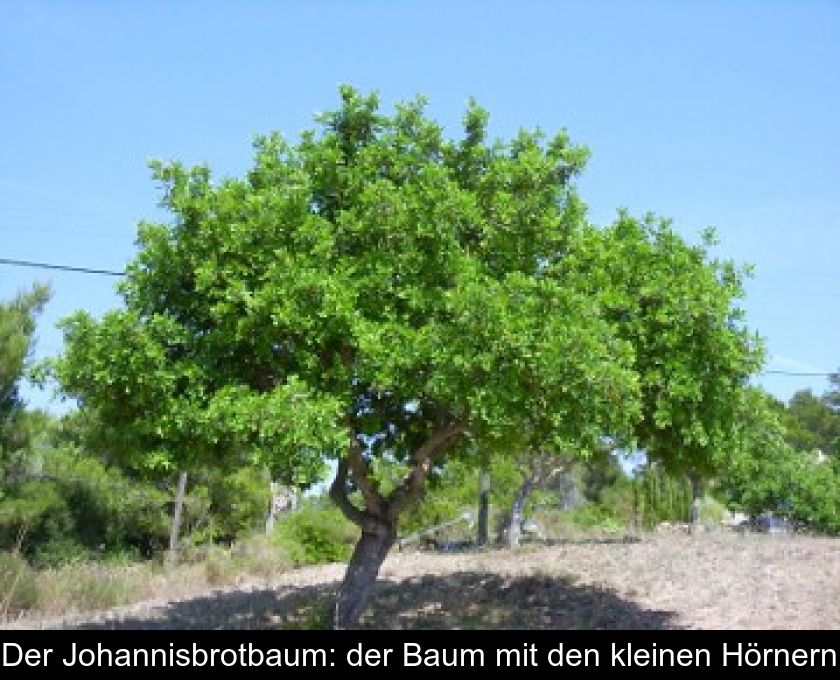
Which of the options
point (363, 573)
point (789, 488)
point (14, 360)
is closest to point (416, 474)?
point (363, 573)

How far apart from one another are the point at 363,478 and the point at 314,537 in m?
11.3

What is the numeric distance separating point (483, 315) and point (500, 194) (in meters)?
2.14

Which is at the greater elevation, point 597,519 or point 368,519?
point 368,519

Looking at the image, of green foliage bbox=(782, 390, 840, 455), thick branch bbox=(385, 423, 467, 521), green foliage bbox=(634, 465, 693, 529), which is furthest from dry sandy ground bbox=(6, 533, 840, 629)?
green foliage bbox=(782, 390, 840, 455)

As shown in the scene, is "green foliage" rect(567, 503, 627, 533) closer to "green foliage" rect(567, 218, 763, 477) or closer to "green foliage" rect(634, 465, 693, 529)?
"green foliage" rect(634, 465, 693, 529)

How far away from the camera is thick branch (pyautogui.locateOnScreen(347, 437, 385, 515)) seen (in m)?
11.6

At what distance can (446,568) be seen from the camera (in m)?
17.9

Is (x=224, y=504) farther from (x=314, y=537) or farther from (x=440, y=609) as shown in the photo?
(x=440, y=609)

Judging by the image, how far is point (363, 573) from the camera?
485 inches

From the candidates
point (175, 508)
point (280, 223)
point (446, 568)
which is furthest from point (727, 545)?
point (175, 508)

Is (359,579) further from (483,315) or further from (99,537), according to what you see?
(99,537)

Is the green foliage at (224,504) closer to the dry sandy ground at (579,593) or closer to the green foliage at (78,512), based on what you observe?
the green foliage at (78,512)
